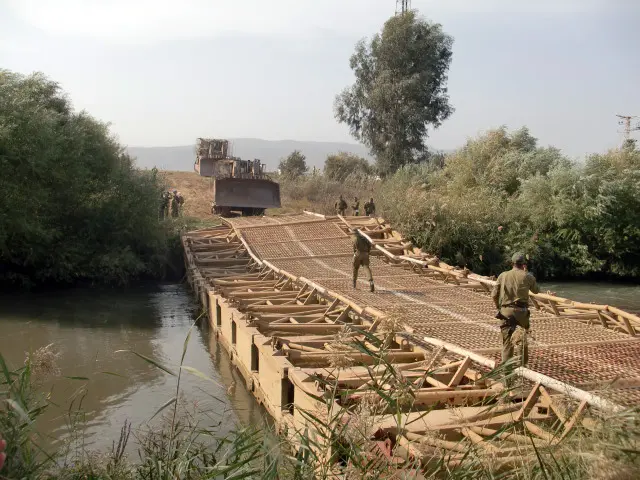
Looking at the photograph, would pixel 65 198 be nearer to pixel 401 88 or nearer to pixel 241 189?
pixel 241 189

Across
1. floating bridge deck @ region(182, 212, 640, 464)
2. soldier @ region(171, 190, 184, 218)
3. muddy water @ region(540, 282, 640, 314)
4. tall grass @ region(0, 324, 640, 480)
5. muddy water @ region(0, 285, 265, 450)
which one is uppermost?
soldier @ region(171, 190, 184, 218)

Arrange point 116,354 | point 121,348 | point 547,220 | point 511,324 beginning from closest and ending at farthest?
point 511,324 < point 116,354 < point 121,348 < point 547,220

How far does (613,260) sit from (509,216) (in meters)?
4.77

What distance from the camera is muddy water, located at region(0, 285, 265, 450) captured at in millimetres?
9797

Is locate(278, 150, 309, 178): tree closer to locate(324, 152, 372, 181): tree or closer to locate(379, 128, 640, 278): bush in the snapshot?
locate(324, 152, 372, 181): tree

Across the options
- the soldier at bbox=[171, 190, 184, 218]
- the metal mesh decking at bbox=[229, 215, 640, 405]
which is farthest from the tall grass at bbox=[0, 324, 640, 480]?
the soldier at bbox=[171, 190, 184, 218]

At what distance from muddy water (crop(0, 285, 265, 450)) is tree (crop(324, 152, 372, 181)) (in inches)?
1059

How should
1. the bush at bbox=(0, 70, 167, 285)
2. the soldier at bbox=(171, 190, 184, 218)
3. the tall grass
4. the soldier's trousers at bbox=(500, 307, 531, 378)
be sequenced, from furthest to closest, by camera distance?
the soldier at bbox=(171, 190, 184, 218)
the bush at bbox=(0, 70, 167, 285)
the soldier's trousers at bbox=(500, 307, 531, 378)
the tall grass

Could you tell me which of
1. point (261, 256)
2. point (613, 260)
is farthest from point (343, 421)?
point (613, 260)

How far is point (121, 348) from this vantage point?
14469mm

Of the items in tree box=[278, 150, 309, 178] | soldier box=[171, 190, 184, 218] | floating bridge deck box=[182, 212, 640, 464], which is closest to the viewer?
floating bridge deck box=[182, 212, 640, 464]

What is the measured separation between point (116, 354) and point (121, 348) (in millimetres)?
906

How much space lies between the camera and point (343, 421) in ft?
16.5

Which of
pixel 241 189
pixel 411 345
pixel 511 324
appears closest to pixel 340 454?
pixel 511 324
